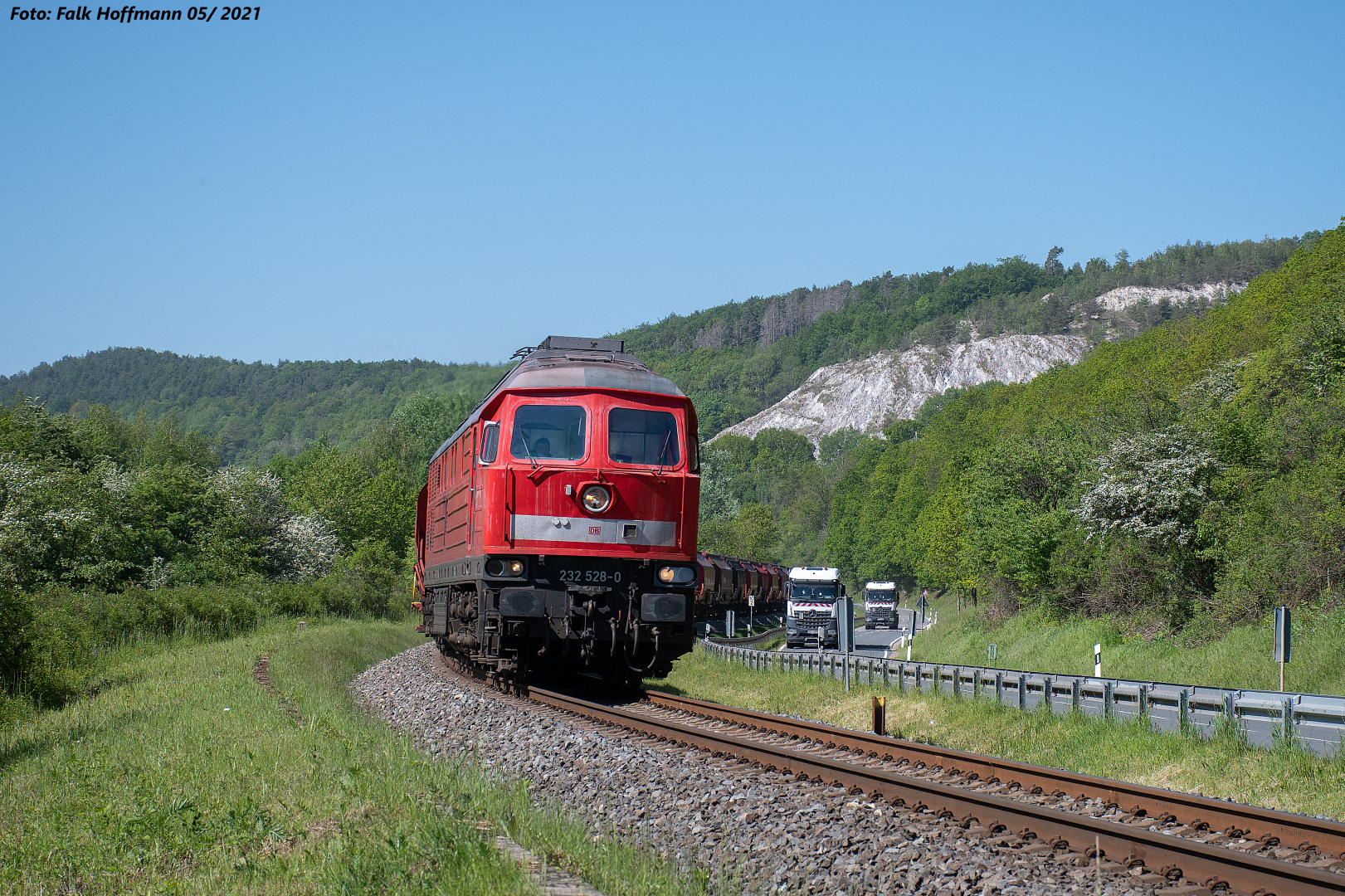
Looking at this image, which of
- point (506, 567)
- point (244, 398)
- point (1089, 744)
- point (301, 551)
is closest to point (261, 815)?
point (506, 567)

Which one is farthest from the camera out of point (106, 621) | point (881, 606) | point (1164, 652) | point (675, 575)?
point (881, 606)

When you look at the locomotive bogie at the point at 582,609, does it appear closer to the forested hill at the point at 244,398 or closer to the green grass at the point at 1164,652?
the green grass at the point at 1164,652

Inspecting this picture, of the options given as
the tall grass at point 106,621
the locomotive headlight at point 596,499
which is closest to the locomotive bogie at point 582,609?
the locomotive headlight at point 596,499

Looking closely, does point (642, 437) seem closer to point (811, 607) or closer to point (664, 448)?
point (664, 448)

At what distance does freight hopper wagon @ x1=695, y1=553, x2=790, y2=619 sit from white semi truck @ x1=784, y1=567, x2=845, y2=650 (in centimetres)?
352

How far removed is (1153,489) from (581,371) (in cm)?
2242

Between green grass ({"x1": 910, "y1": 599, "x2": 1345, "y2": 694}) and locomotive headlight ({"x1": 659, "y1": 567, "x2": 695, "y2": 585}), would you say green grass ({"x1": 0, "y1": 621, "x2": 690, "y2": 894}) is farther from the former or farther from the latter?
green grass ({"x1": 910, "y1": 599, "x2": 1345, "y2": 694})

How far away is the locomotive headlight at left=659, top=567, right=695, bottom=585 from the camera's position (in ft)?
47.1

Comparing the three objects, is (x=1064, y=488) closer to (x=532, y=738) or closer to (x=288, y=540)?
(x=532, y=738)

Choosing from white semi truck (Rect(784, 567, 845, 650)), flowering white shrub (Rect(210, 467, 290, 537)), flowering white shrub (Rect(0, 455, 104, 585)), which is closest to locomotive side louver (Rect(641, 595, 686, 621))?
flowering white shrub (Rect(0, 455, 104, 585))

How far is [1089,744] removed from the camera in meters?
11.9

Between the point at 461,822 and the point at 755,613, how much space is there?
5155 centimetres

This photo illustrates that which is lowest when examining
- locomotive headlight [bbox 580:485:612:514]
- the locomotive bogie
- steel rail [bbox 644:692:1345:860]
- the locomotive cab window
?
steel rail [bbox 644:692:1345:860]

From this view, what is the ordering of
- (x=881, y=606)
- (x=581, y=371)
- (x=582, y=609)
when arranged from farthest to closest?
(x=881, y=606) < (x=581, y=371) < (x=582, y=609)
